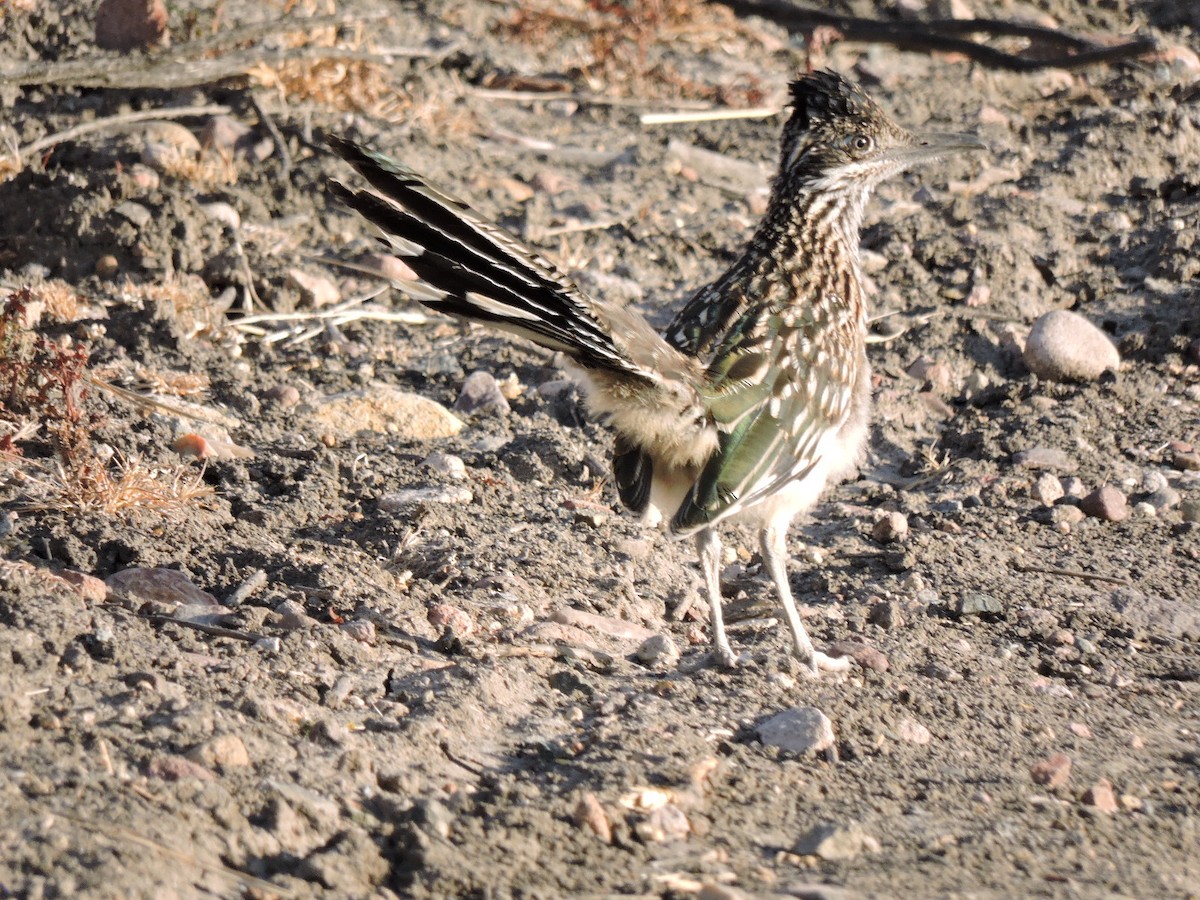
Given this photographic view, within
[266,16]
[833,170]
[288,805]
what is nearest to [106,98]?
[266,16]

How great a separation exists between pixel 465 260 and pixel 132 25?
5347 mm

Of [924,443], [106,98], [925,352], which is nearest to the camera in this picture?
[924,443]

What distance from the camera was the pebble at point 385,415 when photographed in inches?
244

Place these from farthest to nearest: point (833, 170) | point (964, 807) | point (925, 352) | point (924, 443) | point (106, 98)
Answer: point (106, 98) → point (925, 352) → point (924, 443) → point (833, 170) → point (964, 807)

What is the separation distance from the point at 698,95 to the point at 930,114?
1.56m

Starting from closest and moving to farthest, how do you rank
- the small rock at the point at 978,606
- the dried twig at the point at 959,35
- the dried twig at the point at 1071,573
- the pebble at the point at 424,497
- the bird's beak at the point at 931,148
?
the small rock at the point at 978,606, the pebble at the point at 424,497, the dried twig at the point at 1071,573, the bird's beak at the point at 931,148, the dried twig at the point at 959,35

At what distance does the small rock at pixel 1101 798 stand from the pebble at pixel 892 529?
196 centimetres

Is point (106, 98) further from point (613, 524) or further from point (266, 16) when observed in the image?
point (613, 524)

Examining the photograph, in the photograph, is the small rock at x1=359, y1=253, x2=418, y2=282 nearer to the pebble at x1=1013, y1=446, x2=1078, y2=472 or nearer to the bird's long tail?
the pebble at x1=1013, y1=446, x2=1078, y2=472

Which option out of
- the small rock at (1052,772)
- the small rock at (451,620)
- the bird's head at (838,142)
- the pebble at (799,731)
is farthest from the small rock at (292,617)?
the bird's head at (838,142)

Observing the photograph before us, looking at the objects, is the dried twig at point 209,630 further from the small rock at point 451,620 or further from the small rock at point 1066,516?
the small rock at point 1066,516

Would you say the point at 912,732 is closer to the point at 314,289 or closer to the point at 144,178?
the point at 314,289

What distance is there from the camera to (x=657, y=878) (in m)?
3.39

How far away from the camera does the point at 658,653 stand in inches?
190
